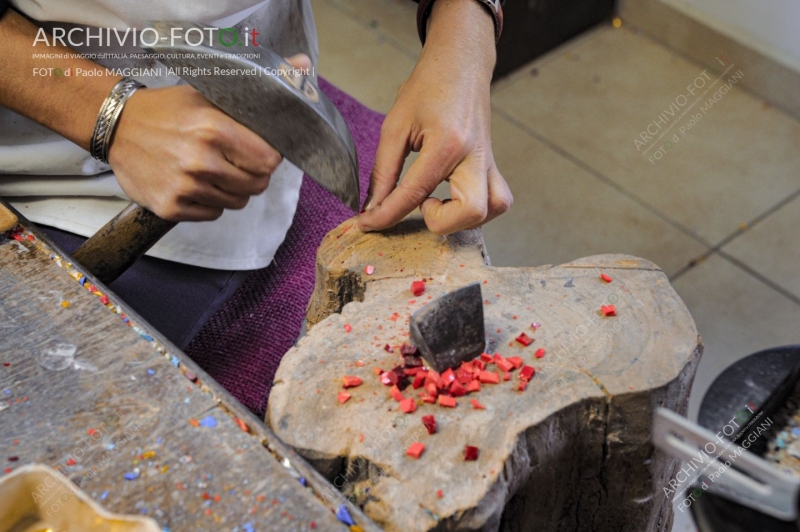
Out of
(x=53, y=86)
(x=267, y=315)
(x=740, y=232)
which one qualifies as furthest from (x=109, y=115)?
(x=740, y=232)

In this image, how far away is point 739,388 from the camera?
29.4 inches

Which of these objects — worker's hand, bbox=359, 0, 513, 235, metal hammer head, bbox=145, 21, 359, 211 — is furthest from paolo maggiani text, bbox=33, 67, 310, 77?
worker's hand, bbox=359, 0, 513, 235

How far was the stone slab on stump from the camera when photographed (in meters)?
0.81

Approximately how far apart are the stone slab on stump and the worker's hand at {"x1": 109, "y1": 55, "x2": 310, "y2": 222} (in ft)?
0.53

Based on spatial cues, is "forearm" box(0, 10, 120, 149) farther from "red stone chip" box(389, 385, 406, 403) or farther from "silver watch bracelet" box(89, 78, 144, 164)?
"red stone chip" box(389, 385, 406, 403)

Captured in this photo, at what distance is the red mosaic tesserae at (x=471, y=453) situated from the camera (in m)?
0.80

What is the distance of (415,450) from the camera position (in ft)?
2.65

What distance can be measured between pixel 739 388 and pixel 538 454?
23 centimetres

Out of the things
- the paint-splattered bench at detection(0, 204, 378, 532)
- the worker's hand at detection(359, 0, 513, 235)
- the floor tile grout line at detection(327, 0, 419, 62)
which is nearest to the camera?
the paint-splattered bench at detection(0, 204, 378, 532)

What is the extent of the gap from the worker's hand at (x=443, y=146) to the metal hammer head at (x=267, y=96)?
4.1 inches

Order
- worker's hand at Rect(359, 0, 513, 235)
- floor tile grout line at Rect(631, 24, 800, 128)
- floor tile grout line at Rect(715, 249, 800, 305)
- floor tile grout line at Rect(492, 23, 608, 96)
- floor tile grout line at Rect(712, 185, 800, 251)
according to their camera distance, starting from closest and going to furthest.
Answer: worker's hand at Rect(359, 0, 513, 235) < floor tile grout line at Rect(715, 249, 800, 305) < floor tile grout line at Rect(712, 185, 800, 251) < floor tile grout line at Rect(631, 24, 800, 128) < floor tile grout line at Rect(492, 23, 608, 96)

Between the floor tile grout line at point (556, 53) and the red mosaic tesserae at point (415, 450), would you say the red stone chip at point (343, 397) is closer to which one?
the red mosaic tesserae at point (415, 450)

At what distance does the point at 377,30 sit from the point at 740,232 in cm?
153

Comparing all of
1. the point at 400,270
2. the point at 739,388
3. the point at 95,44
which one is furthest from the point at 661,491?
the point at 95,44
